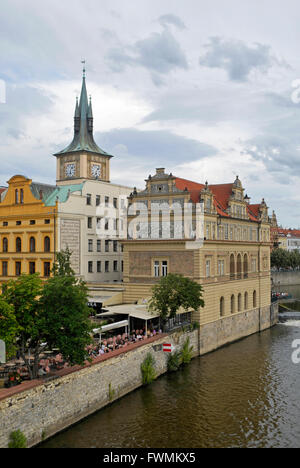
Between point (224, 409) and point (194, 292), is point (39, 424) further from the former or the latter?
point (194, 292)

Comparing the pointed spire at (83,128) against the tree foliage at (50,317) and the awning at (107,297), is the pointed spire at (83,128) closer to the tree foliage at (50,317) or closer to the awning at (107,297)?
the awning at (107,297)

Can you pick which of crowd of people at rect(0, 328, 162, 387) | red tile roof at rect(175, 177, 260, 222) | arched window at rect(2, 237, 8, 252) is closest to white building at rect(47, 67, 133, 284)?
arched window at rect(2, 237, 8, 252)

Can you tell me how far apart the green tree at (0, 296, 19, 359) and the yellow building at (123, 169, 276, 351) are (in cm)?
2390

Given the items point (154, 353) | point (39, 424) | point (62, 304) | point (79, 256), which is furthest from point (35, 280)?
point (79, 256)

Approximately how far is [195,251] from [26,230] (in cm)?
1932

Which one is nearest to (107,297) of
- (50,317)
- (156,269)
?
(156,269)

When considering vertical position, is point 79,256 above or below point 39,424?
above

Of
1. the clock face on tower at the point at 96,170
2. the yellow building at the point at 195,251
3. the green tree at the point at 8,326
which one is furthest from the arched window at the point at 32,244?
the green tree at the point at 8,326

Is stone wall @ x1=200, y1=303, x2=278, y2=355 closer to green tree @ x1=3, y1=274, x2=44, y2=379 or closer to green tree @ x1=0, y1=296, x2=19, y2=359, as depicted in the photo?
green tree @ x1=3, y1=274, x2=44, y2=379

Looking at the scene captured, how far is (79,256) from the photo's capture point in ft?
183

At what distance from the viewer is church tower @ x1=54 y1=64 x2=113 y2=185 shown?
6612 cm

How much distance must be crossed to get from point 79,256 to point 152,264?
34.1 feet

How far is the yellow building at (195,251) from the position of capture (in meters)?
47.8

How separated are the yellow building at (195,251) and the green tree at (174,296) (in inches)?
154
